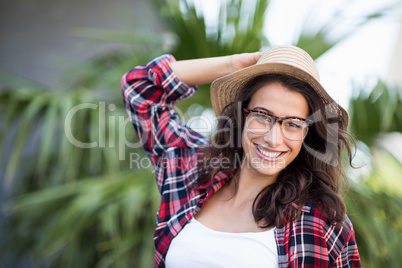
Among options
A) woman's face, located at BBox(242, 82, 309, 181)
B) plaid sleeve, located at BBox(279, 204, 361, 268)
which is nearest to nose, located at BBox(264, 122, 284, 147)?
woman's face, located at BBox(242, 82, 309, 181)

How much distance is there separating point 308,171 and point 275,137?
0.18m

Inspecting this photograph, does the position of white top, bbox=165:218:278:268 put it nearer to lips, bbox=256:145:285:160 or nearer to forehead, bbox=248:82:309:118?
lips, bbox=256:145:285:160

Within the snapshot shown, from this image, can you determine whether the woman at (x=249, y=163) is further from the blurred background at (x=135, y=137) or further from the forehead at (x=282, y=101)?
the blurred background at (x=135, y=137)

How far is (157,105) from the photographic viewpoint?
1.39 m

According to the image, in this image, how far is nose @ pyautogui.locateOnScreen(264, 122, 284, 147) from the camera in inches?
44.8

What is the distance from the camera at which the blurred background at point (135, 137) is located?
5.32 feet

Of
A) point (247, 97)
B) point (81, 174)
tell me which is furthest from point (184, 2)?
point (81, 174)

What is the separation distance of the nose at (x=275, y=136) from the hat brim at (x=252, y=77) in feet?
0.48

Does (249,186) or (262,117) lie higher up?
(262,117)

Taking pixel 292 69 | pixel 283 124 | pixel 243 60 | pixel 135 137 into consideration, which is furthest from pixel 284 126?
pixel 135 137

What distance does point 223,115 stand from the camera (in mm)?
1398

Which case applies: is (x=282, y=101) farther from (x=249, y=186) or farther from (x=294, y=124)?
(x=249, y=186)

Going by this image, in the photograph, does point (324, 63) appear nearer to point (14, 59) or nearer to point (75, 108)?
point (75, 108)

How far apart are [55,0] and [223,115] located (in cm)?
203
